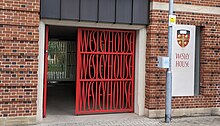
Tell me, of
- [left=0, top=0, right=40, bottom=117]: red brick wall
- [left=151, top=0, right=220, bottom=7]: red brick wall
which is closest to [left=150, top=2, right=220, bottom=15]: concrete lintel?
[left=151, top=0, right=220, bottom=7]: red brick wall

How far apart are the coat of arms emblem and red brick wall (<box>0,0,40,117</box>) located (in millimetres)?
4216

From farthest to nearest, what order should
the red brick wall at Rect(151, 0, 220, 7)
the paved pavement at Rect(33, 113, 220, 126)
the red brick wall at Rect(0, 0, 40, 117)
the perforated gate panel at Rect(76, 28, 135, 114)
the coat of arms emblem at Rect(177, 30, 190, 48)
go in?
the coat of arms emblem at Rect(177, 30, 190, 48)
the red brick wall at Rect(151, 0, 220, 7)
the perforated gate panel at Rect(76, 28, 135, 114)
the paved pavement at Rect(33, 113, 220, 126)
the red brick wall at Rect(0, 0, 40, 117)

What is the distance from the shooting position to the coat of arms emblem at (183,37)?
31.6 feet

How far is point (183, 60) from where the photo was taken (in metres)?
9.71

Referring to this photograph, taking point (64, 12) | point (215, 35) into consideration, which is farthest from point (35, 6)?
point (215, 35)

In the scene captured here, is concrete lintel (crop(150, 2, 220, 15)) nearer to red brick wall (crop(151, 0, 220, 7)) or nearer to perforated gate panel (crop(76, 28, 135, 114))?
red brick wall (crop(151, 0, 220, 7))

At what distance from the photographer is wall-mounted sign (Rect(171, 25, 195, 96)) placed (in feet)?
31.5

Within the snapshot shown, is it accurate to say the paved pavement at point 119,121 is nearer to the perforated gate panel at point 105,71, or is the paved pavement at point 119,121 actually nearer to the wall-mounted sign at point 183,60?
the perforated gate panel at point 105,71

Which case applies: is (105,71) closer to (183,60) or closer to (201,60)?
(183,60)

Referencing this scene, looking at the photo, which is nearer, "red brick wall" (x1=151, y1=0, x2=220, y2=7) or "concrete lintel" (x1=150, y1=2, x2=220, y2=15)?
"concrete lintel" (x1=150, y1=2, x2=220, y2=15)

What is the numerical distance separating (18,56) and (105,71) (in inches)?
105

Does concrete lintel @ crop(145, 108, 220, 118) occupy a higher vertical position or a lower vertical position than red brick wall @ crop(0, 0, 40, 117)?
lower

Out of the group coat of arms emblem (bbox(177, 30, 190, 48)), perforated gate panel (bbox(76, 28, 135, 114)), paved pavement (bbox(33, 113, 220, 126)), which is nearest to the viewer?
paved pavement (bbox(33, 113, 220, 126))

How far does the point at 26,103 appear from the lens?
805cm
